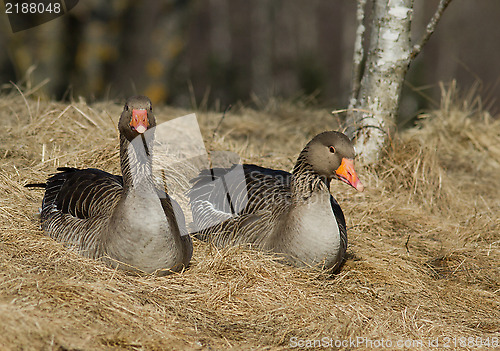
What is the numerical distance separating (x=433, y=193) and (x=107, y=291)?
4.56 meters

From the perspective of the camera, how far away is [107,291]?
3.50 metres

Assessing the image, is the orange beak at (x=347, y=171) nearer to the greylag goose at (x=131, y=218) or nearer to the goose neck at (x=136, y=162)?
the greylag goose at (x=131, y=218)

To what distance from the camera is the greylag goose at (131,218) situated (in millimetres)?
3877

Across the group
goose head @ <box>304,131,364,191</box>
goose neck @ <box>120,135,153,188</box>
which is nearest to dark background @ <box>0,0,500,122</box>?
goose head @ <box>304,131,364,191</box>

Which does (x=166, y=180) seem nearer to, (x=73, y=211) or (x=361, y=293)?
(x=73, y=211)

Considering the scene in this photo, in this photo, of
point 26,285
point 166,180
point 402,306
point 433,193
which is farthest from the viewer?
point 433,193

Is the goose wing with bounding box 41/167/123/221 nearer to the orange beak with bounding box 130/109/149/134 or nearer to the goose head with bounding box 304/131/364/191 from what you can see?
the orange beak with bounding box 130/109/149/134

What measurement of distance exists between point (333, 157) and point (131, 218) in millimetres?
1710

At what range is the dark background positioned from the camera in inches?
477

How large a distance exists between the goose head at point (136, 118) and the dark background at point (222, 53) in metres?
3.92

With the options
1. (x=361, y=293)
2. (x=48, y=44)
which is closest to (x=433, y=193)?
(x=361, y=293)

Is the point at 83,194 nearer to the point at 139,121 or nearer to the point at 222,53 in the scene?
the point at 139,121

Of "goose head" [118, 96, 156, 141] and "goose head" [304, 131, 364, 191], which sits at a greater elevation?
"goose head" [118, 96, 156, 141]

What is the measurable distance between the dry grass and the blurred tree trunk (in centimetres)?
35
